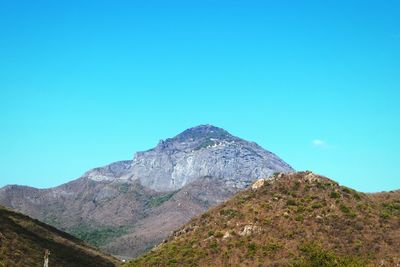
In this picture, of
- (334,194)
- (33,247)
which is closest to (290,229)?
(334,194)

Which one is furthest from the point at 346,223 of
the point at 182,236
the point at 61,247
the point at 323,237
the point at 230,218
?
the point at 61,247

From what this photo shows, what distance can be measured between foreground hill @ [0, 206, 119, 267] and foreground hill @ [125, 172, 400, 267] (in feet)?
108

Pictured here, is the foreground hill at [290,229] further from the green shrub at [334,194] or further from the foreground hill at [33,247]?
the foreground hill at [33,247]

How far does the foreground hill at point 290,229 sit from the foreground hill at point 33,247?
32904 mm

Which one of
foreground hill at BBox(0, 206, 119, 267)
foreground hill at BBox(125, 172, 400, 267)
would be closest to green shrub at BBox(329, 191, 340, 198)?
foreground hill at BBox(125, 172, 400, 267)

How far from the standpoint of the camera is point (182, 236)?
105 meters

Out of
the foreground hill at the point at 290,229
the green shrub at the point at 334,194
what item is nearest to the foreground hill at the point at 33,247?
the foreground hill at the point at 290,229

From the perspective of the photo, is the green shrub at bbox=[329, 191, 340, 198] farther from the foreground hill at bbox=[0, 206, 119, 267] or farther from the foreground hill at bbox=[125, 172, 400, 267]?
the foreground hill at bbox=[0, 206, 119, 267]

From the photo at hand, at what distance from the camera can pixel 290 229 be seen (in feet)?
294

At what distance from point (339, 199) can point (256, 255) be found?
80.0 feet

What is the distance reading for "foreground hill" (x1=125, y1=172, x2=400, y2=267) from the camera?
8181 centimetres

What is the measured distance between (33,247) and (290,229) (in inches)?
2862

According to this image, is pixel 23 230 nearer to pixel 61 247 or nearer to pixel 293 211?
pixel 61 247

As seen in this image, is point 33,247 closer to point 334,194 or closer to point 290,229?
point 290,229
